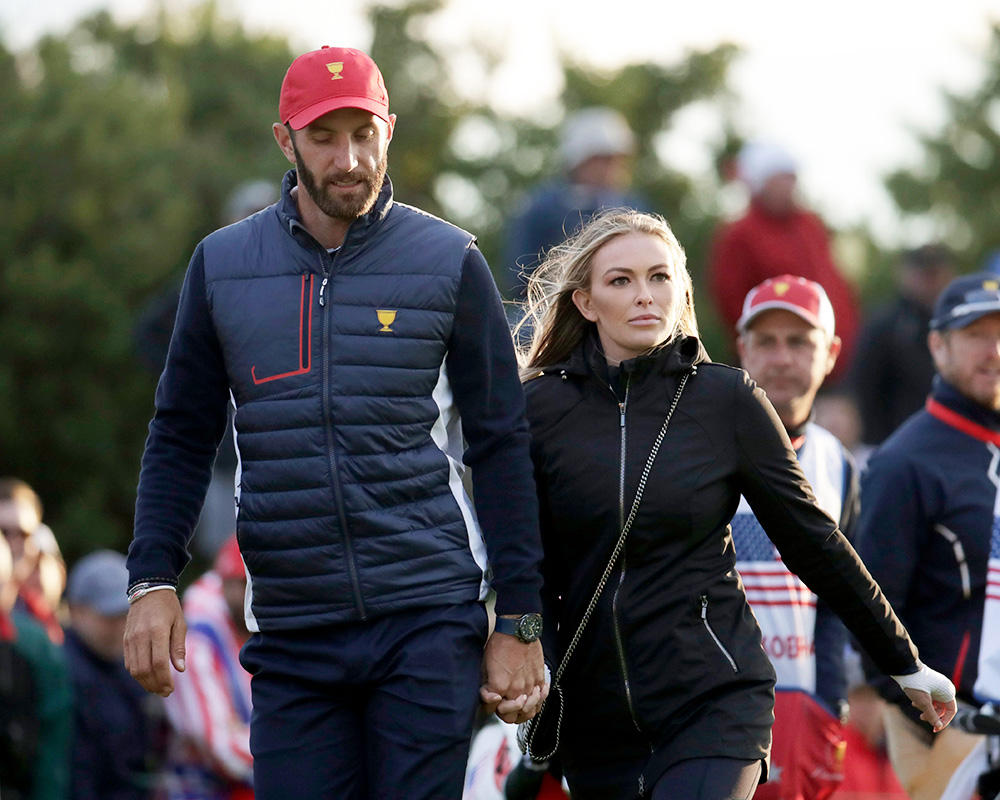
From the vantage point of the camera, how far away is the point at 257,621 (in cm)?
427

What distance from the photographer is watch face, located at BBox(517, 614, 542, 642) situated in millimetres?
4203

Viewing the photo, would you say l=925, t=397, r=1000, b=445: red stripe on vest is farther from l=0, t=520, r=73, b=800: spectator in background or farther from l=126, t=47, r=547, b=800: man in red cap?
l=0, t=520, r=73, b=800: spectator in background

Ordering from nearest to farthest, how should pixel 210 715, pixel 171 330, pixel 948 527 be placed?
1. pixel 948 527
2. pixel 210 715
3. pixel 171 330

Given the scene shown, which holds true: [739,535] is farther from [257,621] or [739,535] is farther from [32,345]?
[32,345]

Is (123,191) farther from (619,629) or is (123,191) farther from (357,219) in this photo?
(619,629)

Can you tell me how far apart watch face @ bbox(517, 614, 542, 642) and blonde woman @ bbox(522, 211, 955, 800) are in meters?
0.32

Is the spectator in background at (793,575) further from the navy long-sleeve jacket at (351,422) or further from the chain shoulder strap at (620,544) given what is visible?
the navy long-sleeve jacket at (351,422)

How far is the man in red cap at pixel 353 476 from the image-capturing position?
412 centimetres

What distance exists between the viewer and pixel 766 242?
9875 mm

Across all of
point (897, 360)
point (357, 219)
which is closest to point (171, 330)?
point (897, 360)

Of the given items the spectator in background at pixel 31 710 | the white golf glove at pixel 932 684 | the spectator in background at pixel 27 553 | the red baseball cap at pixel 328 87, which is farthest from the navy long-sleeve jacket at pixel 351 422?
the spectator in background at pixel 27 553

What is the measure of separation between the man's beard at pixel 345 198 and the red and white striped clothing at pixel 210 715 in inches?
188

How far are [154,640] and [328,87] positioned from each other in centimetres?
148

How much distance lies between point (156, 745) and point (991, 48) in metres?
28.9
